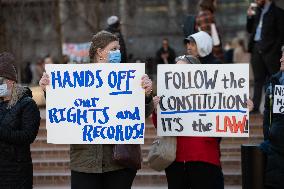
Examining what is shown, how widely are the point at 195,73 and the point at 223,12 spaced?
58.5 feet

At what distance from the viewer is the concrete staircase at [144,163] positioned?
9602 millimetres

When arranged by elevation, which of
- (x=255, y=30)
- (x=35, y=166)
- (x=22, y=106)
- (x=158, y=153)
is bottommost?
(x=35, y=166)

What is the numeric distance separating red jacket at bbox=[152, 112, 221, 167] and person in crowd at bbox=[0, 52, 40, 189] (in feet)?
3.47

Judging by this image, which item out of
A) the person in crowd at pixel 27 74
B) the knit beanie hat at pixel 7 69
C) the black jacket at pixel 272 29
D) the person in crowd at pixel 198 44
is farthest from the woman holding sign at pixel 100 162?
the person in crowd at pixel 27 74

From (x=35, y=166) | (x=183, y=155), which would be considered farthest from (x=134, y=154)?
(x=35, y=166)

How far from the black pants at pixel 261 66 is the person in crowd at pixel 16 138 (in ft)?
18.3

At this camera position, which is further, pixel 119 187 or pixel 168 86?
pixel 168 86

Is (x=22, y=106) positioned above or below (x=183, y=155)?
above

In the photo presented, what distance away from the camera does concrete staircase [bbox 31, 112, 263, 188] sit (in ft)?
31.5

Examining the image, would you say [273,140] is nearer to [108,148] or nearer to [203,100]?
[203,100]

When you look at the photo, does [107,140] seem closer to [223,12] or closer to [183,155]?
[183,155]

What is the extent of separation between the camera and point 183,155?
6055 millimetres

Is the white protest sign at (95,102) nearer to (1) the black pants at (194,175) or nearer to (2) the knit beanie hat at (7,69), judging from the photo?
(2) the knit beanie hat at (7,69)

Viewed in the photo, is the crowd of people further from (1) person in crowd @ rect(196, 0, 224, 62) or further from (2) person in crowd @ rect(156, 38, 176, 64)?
(2) person in crowd @ rect(156, 38, 176, 64)
